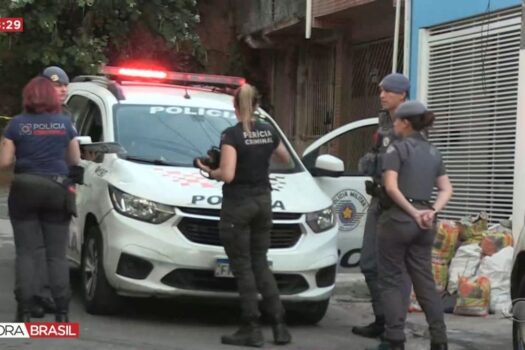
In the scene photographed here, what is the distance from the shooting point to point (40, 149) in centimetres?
582

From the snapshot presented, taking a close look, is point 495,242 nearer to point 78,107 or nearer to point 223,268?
point 223,268

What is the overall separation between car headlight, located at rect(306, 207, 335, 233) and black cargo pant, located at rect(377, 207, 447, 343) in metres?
1.07

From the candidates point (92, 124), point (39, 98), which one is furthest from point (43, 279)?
point (92, 124)

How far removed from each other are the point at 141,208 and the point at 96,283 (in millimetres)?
739

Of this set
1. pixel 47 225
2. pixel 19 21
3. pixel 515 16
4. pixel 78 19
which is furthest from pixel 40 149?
pixel 78 19

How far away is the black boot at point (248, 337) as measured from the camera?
611 cm

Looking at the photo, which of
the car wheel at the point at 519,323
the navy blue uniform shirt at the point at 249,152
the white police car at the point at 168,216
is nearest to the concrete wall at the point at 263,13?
the white police car at the point at 168,216

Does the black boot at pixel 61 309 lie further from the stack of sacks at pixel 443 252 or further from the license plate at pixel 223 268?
the stack of sacks at pixel 443 252

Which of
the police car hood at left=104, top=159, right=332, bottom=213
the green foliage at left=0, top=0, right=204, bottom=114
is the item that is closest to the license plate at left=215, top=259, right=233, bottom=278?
the police car hood at left=104, top=159, right=332, bottom=213

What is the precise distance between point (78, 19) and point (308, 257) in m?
10.3

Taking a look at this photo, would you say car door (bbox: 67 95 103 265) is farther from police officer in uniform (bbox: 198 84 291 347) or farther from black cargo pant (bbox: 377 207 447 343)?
black cargo pant (bbox: 377 207 447 343)

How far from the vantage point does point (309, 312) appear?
7172 mm

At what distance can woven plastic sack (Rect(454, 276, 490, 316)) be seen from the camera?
303 inches

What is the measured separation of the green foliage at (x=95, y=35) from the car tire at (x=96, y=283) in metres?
7.58
